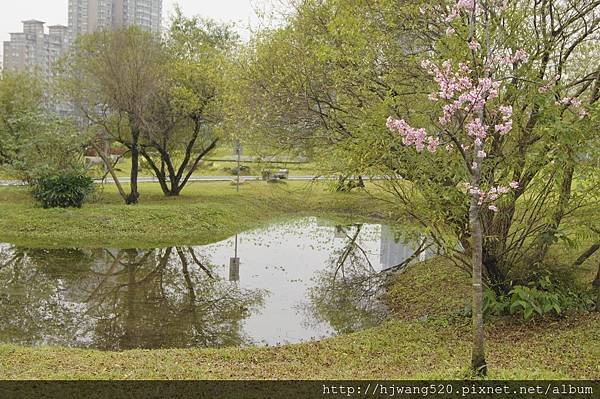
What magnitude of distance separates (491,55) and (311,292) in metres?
7.96

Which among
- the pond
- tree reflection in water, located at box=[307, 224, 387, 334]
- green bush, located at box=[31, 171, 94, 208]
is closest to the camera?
the pond

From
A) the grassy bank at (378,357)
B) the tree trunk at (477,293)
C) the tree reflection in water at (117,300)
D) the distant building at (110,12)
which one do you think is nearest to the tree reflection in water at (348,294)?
the grassy bank at (378,357)

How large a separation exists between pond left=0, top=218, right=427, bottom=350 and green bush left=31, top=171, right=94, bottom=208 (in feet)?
9.96

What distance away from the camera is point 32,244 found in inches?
668

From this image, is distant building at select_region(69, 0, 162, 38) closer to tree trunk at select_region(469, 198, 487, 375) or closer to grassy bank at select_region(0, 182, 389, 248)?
grassy bank at select_region(0, 182, 389, 248)

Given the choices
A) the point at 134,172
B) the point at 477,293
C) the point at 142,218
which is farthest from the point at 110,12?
the point at 477,293

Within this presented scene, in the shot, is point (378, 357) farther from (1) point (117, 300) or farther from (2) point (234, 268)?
(2) point (234, 268)

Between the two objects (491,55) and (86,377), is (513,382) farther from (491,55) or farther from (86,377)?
(86,377)

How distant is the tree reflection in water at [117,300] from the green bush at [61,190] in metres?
3.51

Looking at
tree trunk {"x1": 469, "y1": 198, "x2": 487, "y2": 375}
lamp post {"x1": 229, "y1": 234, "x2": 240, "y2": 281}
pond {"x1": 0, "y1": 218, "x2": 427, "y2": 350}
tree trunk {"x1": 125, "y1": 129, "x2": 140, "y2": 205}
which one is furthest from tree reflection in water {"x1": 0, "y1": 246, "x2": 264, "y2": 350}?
tree trunk {"x1": 125, "y1": 129, "x2": 140, "y2": 205}

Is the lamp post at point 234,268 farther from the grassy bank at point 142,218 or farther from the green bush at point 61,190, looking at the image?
the green bush at point 61,190

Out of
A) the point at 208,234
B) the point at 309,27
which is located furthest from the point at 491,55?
the point at 208,234

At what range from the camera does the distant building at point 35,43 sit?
1554 inches

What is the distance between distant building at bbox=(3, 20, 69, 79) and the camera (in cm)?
3947
